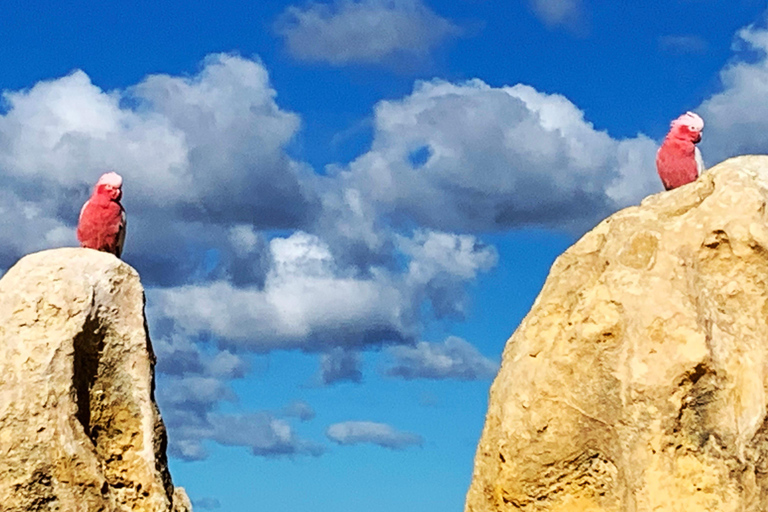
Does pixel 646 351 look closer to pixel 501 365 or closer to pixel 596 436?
pixel 596 436

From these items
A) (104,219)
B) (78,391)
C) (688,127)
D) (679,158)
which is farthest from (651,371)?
(104,219)

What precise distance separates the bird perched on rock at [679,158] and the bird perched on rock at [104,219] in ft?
19.1

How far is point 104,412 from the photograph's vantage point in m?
12.4

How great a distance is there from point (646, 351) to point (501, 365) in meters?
1.38

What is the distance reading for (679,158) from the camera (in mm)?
11734

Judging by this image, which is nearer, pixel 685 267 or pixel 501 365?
pixel 685 267

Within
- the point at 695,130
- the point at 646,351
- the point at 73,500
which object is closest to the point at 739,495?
the point at 646,351

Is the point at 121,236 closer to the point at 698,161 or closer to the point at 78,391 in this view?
the point at 78,391

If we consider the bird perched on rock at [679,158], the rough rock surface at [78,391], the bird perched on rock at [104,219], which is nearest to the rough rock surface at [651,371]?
the bird perched on rock at [679,158]

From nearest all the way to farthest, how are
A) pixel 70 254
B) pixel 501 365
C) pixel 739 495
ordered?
pixel 739 495 → pixel 501 365 → pixel 70 254

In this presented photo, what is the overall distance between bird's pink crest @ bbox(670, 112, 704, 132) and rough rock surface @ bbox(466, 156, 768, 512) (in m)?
2.68

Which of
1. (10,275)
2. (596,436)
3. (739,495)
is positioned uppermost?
(10,275)

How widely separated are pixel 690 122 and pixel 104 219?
623cm

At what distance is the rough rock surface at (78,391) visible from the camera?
38.8 ft
